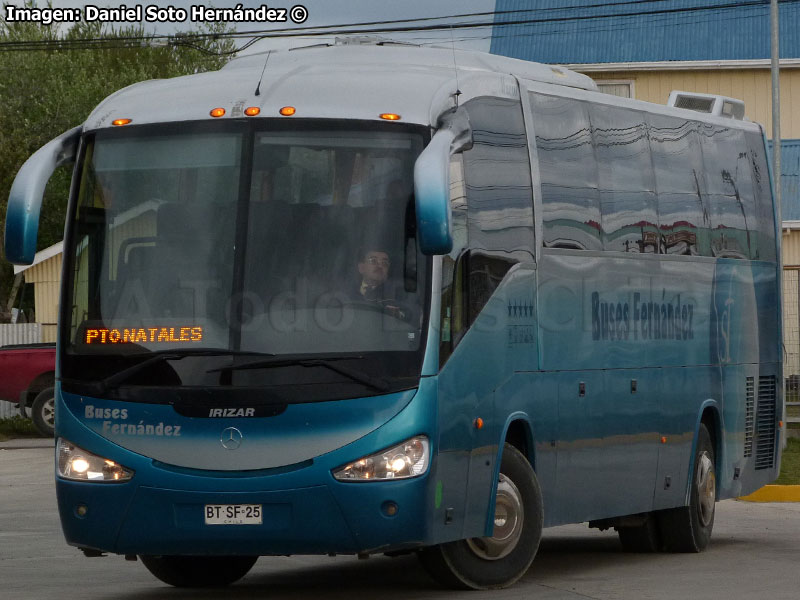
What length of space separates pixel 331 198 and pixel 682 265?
14.3 feet

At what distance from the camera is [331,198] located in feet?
31.7

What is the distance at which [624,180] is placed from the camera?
1239cm

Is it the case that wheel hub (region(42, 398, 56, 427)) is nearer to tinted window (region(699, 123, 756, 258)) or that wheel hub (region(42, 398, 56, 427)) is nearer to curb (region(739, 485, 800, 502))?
curb (region(739, 485, 800, 502))

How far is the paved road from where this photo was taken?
34.9ft

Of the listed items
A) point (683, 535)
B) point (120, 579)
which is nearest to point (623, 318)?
point (683, 535)

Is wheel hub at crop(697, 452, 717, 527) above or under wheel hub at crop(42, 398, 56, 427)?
under

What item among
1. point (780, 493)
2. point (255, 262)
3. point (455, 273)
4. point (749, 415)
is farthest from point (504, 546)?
point (780, 493)

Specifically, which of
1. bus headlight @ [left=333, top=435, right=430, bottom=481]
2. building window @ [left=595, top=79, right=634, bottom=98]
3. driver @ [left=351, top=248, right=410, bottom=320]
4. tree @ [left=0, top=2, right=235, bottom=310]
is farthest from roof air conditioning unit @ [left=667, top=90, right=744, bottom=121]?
tree @ [left=0, top=2, right=235, bottom=310]

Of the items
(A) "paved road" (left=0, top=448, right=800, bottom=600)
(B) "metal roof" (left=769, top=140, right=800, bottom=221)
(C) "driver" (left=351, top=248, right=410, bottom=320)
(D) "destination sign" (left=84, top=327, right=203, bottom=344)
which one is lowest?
(A) "paved road" (left=0, top=448, right=800, bottom=600)

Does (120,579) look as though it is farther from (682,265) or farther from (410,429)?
(682,265)

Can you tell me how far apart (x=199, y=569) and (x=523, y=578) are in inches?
84.9

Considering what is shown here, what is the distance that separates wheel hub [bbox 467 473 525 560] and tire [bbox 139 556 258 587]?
169 centimetres

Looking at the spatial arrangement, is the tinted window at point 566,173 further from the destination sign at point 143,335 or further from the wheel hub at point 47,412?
the wheel hub at point 47,412

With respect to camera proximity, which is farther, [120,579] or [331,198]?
[120,579]
